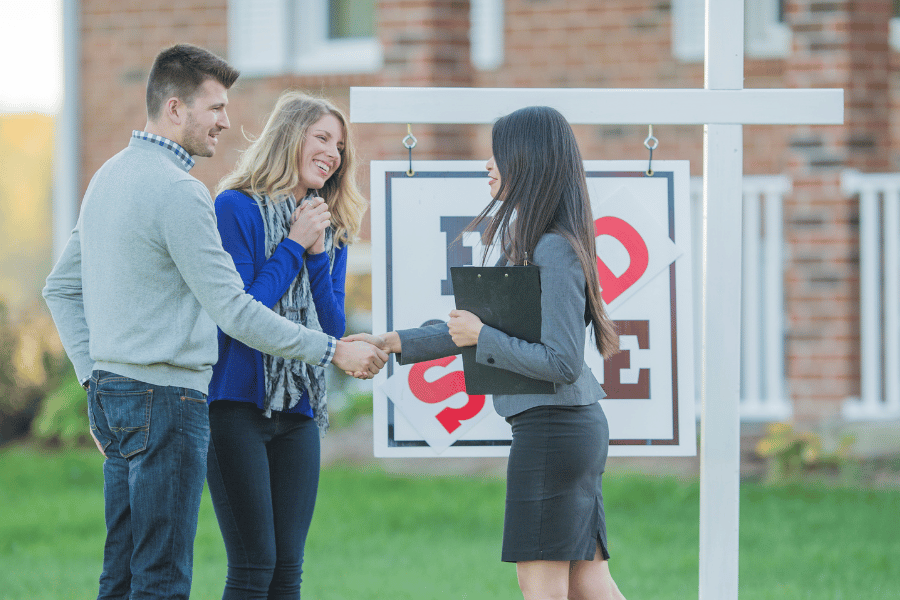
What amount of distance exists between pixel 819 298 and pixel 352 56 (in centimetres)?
491

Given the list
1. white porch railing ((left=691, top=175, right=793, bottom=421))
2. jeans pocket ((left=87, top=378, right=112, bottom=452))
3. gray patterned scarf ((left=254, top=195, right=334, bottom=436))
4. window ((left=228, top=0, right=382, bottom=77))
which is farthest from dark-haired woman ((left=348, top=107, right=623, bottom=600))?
window ((left=228, top=0, right=382, bottom=77))

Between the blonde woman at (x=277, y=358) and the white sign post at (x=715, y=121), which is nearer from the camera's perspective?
the blonde woman at (x=277, y=358)

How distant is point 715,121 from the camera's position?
3.06 m

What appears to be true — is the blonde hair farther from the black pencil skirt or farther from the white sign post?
the black pencil skirt

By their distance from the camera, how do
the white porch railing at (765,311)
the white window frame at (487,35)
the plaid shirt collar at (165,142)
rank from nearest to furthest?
the plaid shirt collar at (165,142)
the white porch railing at (765,311)
the white window frame at (487,35)

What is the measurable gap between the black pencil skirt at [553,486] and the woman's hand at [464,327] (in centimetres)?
26

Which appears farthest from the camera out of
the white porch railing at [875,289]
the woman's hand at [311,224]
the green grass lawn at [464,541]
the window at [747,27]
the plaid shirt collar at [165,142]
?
the window at [747,27]

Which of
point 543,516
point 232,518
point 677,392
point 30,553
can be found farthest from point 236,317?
point 30,553

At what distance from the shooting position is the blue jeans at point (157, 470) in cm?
256

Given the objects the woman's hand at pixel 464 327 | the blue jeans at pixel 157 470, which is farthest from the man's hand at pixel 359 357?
the blue jeans at pixel 157 470

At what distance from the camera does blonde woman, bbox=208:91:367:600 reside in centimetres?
294

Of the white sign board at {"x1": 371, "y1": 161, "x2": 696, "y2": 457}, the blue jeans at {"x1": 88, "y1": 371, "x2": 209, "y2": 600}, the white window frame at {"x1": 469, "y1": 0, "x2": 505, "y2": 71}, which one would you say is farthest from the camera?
the white window frame at {"x1": 469, "y1": 0, "x2": 505, "y2": 71}

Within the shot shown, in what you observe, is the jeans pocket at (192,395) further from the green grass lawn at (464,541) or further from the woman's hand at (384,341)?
the green grass lawn at (464,541)

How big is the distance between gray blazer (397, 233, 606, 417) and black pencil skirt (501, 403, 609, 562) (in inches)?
1.7
